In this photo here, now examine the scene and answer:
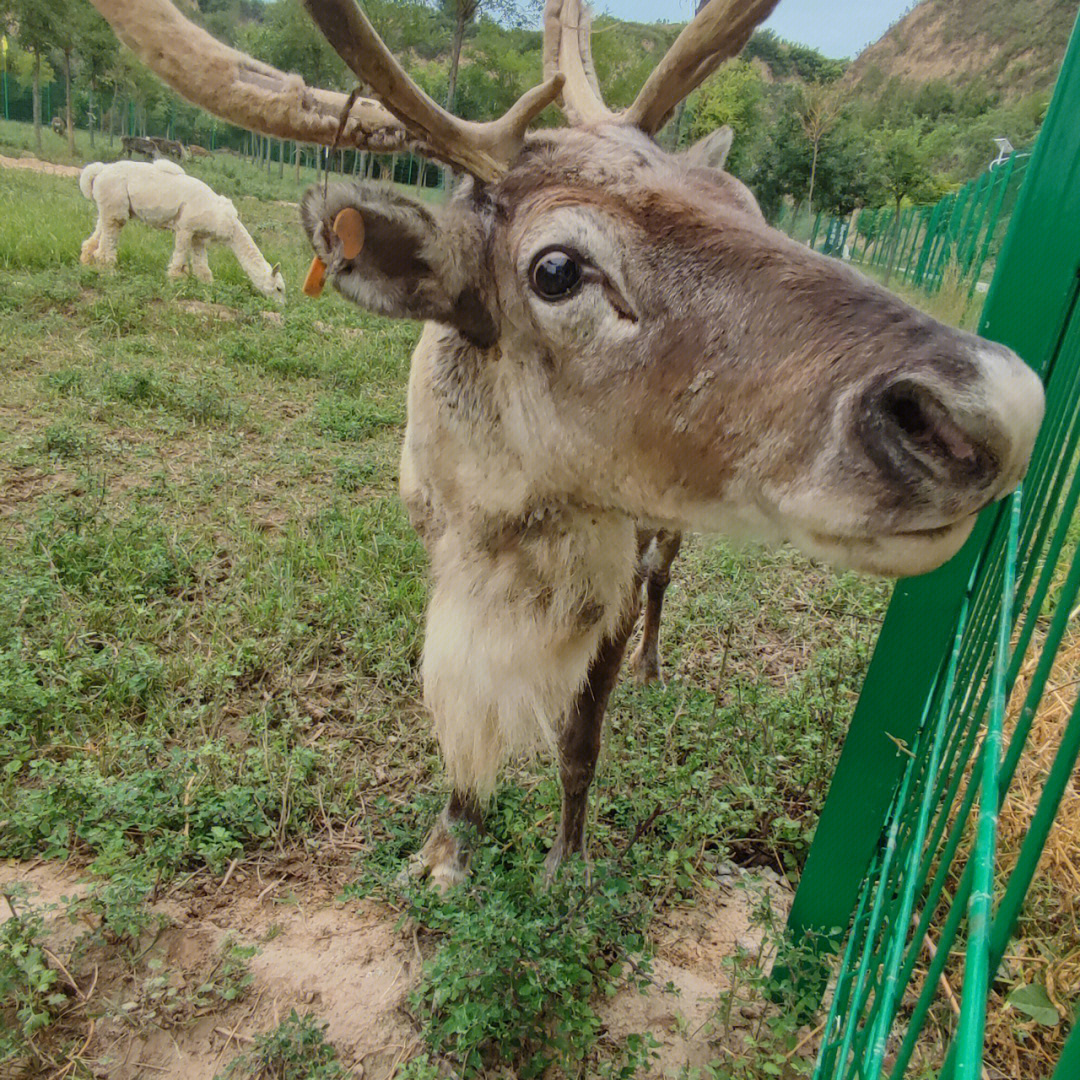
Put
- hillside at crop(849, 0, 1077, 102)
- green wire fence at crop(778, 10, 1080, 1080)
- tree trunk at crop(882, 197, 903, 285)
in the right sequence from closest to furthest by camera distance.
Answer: green wire fence at crop(778, 10, 1080, 1080) → tree trunk at crop(882, 197, 903, 285) → hillside at crop(849, 0, 1077, 102)

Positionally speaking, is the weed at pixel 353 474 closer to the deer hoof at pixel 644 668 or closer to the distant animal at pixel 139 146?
the deer hoof at pixel 644 668

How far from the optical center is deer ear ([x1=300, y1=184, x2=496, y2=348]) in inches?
73.7

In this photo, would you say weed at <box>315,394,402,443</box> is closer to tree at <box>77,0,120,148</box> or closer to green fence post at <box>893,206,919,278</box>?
green fence post at <box>893,206,919,278</box>

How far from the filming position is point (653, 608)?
4246 millimetres

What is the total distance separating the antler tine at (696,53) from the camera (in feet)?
7.16

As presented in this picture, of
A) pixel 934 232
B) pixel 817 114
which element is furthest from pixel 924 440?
pixel 817 114

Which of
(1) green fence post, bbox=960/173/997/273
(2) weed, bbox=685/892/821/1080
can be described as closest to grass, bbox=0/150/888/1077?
(2) weed, bbox=685/892/821/1080

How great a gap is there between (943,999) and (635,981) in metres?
0.93

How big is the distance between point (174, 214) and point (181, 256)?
1153mm

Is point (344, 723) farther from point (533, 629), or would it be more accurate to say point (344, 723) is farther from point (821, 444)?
point (821, 444)

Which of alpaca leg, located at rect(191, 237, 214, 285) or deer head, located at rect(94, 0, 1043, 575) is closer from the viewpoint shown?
deer head, located at rect(94, 0, 1043, 575)

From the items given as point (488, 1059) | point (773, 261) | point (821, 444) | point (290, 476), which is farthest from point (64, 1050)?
point (290, 476)

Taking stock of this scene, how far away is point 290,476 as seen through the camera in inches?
220

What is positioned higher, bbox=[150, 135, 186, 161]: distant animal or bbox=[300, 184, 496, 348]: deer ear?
bbox=[150, 135, 186, 161]: distant animal
